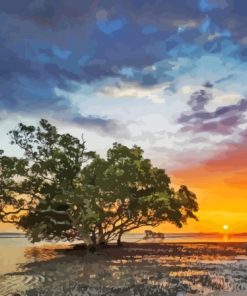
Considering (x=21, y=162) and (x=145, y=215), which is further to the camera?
(x=145, y=215)

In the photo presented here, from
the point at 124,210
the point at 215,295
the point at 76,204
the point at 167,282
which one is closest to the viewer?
the point at 215,295

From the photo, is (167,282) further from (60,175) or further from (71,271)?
(60,175)

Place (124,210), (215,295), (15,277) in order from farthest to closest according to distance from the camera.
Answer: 1. (124,210)
2. (15,277)
3. (215,295)

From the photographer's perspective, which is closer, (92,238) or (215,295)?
(215,295)

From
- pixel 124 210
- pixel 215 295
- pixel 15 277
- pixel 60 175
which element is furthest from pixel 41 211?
pixel 215 295

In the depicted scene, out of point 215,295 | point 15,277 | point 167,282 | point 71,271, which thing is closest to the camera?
point 215,295

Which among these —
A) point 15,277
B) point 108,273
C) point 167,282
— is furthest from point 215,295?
point 15,277

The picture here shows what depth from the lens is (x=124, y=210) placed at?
63.6 m

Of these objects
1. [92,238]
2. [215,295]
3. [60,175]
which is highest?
[60,175]

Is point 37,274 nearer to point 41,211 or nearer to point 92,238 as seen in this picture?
point 41,211

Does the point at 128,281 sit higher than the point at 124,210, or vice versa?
the point at 124,210

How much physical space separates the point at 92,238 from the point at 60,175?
10.1 meters

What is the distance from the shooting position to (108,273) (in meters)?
38.0

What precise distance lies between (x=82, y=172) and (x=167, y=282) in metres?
28.3
